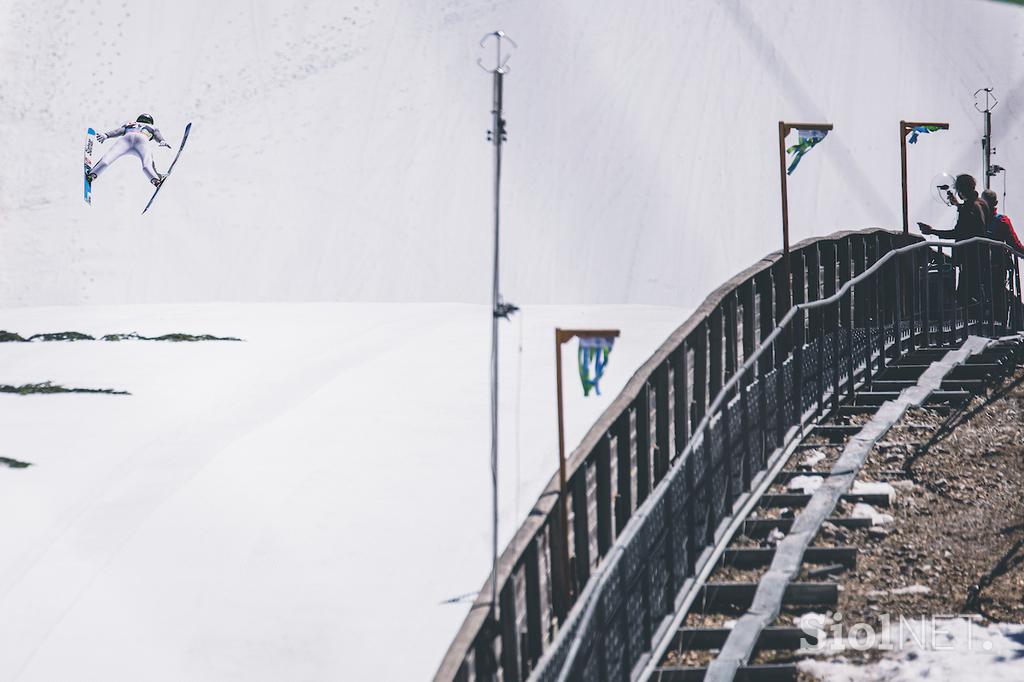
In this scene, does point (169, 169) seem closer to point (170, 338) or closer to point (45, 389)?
point (170, 338)

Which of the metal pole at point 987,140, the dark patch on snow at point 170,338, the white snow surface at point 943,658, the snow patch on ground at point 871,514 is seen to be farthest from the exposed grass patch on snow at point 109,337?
the white snow surface at point 943,658

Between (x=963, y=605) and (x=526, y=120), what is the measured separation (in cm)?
2428

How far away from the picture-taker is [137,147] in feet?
108

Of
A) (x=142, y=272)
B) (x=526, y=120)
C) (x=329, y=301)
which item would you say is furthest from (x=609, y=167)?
(x=142, y=272)

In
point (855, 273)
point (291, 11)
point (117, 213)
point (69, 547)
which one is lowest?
point (69, 547)

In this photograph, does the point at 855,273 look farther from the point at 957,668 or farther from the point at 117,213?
the point at 117,213

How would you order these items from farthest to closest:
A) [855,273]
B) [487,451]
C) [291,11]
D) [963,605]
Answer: [291,11] < [487,451] < [855,273] < [963,605]

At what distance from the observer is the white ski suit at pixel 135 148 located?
31188mm

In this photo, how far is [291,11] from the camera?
3459 centimetres

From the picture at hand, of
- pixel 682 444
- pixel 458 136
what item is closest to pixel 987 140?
pixel 458 136

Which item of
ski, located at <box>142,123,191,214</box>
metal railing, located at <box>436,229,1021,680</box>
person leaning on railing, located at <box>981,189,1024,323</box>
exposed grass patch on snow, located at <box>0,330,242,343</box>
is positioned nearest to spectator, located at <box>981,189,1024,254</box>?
person leaning on railing, located at <box>981,189,1024,323</box>

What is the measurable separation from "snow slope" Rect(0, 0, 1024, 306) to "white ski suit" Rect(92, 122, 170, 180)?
1.66 feet

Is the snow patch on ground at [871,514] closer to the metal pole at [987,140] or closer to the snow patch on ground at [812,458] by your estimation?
the snow patch on ground at [812,458]

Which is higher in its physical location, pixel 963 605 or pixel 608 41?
pixel 608 41
